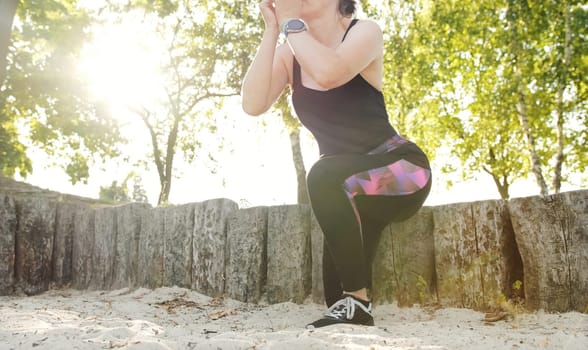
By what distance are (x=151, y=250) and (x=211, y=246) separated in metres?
0.74

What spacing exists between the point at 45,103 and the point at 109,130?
1.76m

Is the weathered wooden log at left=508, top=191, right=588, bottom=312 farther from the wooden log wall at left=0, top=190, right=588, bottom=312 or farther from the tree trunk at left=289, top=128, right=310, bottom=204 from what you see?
the tree trunk at left=289, top=128, right=310, bottom=204

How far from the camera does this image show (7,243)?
4.70m

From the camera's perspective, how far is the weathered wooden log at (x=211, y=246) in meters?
3.95

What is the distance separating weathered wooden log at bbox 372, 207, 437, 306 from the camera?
325cm

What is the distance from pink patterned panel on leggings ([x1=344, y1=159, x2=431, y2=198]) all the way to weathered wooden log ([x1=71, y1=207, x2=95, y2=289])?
133 inches

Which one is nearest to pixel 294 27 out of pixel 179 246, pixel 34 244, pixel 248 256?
pixel 248 256

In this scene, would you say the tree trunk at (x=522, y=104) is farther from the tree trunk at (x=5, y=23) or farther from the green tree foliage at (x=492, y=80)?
the tree trunk at (x=5, y=23)

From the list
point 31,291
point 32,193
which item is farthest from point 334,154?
point 32,193

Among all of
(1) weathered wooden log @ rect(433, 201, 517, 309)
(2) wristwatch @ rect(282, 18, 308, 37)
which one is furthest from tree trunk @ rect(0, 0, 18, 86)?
(1) weathered wooden log @ rect(433, 201, 517, 309)

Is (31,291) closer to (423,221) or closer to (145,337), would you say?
(145,337)

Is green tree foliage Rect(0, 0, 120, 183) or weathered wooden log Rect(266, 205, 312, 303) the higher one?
green tree foliage Rect(0, 0, 120, 183)

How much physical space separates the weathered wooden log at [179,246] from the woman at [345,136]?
1.64 meters

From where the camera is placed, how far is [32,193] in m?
9.26
